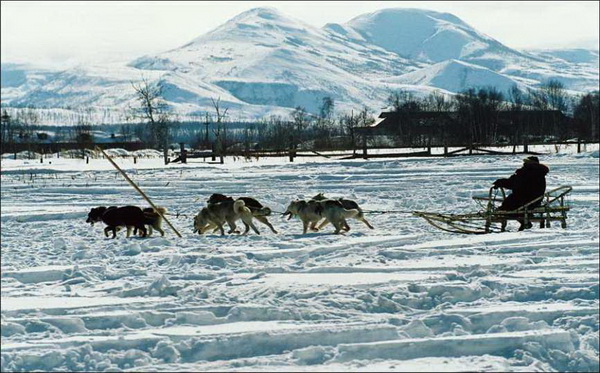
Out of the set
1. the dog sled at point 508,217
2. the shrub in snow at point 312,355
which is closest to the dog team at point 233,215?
the dog sled at point 508,217

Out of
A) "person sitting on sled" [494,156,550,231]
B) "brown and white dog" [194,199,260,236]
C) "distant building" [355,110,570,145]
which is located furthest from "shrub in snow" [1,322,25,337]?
"distant building" [355,110,570,145]

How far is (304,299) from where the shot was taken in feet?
22.8

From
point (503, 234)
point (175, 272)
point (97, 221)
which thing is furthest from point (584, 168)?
point (175, 272)

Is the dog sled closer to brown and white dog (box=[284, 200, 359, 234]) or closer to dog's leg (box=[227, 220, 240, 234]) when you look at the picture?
brown and white dog (box=[284, 200, 359, 234])

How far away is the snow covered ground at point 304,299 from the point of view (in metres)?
5.56

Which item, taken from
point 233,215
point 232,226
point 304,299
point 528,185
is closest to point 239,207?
point 233,215

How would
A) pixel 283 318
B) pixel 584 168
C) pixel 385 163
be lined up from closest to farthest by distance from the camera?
pixel 283 318 → pixel 584 168 → pixel 385 163

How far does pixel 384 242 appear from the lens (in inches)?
396

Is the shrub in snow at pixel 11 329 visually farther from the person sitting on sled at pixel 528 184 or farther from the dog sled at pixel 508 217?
the person sitting on sled at pixel 528 184

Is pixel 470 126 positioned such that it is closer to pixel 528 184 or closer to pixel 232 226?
pixel 528 184

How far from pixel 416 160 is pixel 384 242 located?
2146 cm

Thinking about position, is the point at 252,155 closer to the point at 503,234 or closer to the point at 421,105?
the point at 503,234

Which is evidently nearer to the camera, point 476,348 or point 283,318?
point 476,348

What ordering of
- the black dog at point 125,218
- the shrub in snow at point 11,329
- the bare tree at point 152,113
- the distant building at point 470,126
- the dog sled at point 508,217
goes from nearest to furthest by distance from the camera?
the shrub in snow at point 11,329
the dog sled at point 508,217
the black dog at point 125,218
the bare tree at point 152,113
the distant building at point 470,126
